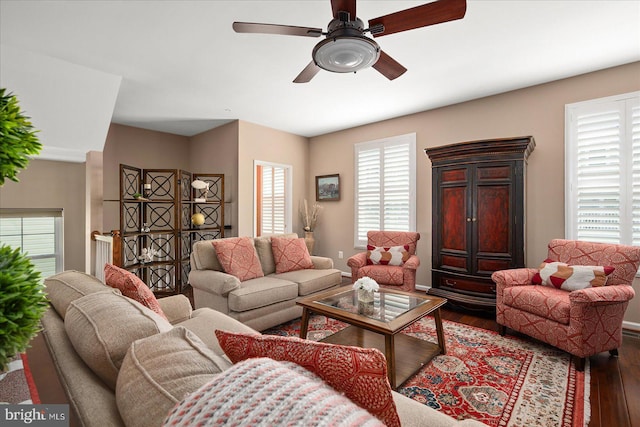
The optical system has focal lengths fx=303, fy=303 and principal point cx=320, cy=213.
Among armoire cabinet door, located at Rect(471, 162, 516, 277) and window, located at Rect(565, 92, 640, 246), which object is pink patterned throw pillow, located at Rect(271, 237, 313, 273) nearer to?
armoire cabinet door, located at Rect(471, 162, 516, 277)

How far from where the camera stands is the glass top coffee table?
2.07 meters

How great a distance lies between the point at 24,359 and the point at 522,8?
3505 millimetres

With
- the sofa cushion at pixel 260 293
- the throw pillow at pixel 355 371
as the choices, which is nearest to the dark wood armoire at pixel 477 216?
the sofa cushion at pixel 260 293

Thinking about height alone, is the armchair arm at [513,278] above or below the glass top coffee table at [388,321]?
above

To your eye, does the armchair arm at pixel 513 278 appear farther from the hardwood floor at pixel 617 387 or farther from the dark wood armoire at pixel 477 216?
the hardwood floor at pixel 617 387

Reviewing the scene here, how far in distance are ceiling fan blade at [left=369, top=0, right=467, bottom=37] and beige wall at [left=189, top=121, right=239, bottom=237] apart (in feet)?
11.6

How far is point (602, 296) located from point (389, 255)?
209 cm

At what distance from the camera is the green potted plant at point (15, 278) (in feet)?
1.46

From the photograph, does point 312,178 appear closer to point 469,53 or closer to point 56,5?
point 469,53

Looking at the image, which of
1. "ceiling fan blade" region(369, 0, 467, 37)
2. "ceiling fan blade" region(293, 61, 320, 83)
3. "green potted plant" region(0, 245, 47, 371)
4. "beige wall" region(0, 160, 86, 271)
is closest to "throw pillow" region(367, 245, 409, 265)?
"ceiling fan blade" region(293, 61, 320, 83)

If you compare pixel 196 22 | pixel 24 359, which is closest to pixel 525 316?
pixel 24 359

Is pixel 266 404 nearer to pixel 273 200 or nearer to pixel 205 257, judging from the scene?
pixel 205 257

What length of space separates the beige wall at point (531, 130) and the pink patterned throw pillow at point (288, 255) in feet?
6.29

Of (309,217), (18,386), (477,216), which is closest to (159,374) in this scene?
(18,386)
